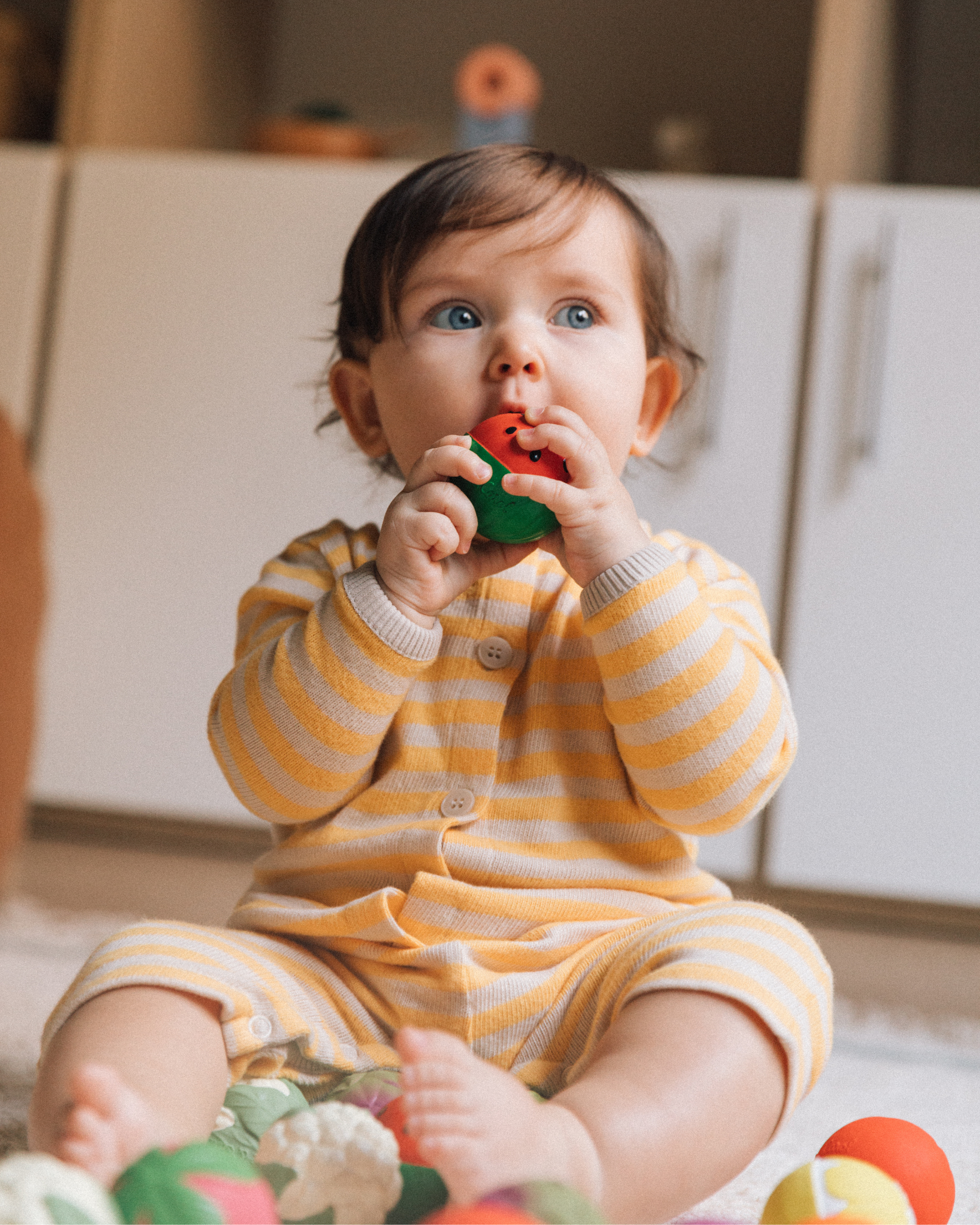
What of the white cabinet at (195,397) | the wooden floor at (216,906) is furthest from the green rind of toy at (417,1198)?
the white cabinet at (195,397)

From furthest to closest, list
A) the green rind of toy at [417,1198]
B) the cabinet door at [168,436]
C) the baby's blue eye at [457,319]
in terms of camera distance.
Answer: the cabinet door at [168,436]
the baby's blue eye at [457,319]
the green rind of toy at [417,1198]

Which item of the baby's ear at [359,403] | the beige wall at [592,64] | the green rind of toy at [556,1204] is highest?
the beige wall at [592,64]

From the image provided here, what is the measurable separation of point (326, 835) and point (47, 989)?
36cm

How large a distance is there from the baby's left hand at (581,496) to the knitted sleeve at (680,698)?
10 mm

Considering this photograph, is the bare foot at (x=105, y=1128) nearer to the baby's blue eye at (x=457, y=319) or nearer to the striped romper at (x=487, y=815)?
the striped romper at (x=487, y=815)

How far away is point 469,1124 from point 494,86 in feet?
4.04

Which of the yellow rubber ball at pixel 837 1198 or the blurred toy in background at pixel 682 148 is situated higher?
the blurred toy in background at pixel 682 148

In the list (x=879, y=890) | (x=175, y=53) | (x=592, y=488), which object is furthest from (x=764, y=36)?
(x=592, y=488)

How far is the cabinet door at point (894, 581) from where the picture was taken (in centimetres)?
112

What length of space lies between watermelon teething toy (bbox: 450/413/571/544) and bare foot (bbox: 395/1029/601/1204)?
257 millimetres

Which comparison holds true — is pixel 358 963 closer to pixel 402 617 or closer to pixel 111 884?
pixel 402 617

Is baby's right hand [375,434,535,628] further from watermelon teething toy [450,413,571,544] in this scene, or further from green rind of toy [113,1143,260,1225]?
green rind of toy [113,1143,260,1225]

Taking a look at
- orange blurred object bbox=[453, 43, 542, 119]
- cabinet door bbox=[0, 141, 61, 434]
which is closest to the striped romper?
cabinet door bbox=[0, 141, 61, 434]

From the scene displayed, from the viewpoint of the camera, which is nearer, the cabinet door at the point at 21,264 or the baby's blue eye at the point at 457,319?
the baby's blue eye at the point at 457,319
